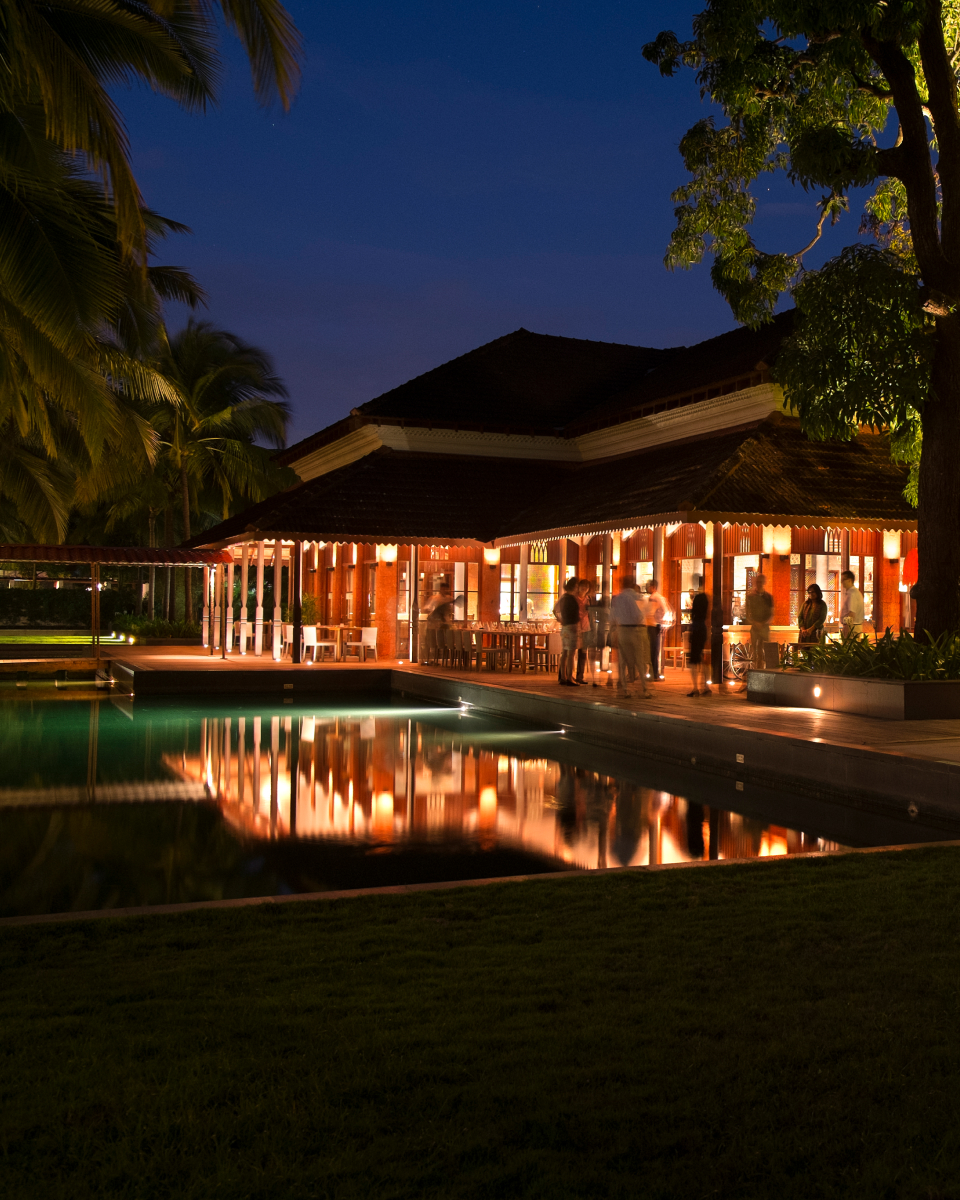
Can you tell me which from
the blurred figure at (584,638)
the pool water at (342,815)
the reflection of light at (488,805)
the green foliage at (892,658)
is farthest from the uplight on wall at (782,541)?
the reflection of light at (488,805)

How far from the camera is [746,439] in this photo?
18938 mm

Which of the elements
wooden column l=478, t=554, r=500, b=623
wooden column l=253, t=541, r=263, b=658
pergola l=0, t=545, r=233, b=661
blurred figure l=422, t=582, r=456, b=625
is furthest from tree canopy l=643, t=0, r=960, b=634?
pergola l=0, t=545, r=233, b=661

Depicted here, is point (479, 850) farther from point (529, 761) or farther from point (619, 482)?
point (619, 482)

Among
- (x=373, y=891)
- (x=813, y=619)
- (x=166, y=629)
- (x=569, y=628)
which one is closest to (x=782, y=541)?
(x=813, y=619)

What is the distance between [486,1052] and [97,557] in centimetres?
2352

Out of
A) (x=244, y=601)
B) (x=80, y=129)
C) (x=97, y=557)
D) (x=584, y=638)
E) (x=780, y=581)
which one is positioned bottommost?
(x=584, y=638)

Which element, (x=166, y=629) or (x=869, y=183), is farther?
(x=166, y=629)

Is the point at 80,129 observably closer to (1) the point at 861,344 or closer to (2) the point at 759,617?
(1) the point at 861,344

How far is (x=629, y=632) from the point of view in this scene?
615 inches

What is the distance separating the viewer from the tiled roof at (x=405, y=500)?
22359mm

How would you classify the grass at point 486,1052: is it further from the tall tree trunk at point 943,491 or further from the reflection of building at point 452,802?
the tall tree trunk at point 943,491

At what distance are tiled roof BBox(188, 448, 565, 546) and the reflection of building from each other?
863 centimetres

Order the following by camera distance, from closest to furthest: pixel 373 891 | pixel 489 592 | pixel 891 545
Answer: pixel 373 891 < pixel 891 545 < pixel 489 592

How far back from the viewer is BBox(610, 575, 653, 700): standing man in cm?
1523
